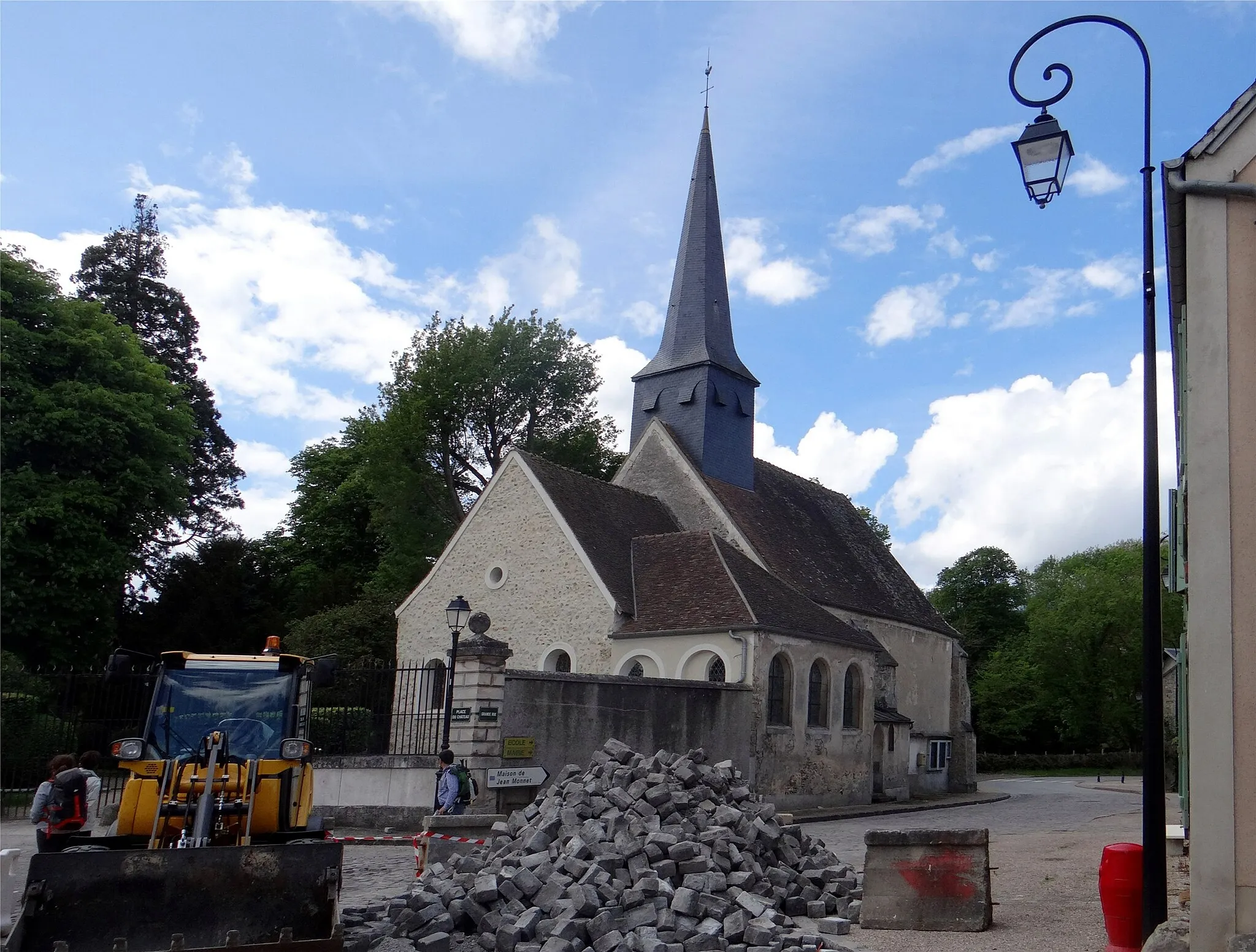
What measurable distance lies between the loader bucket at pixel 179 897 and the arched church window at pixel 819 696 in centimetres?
1769

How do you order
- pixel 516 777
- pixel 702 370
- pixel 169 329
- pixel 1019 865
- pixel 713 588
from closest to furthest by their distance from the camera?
pixel 1019 865, pixel 516 777, pixel 713 588, pixel 702 370, pixel 169 329

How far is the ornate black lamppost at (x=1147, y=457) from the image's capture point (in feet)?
24.1

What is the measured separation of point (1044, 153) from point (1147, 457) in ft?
7.76

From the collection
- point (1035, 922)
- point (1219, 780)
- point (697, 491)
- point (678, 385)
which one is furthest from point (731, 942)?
point (678, 385)

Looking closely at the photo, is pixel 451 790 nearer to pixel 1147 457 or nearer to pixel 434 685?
pixel 434 685

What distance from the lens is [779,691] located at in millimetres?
23391

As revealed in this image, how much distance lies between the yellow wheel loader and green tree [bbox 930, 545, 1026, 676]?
2383 inches

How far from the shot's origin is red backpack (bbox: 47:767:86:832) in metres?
10.1

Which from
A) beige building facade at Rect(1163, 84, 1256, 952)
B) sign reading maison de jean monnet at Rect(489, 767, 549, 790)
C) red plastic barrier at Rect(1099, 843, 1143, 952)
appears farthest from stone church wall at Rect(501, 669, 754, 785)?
beige building facade at Rect(1163, 84, 1256, 952)

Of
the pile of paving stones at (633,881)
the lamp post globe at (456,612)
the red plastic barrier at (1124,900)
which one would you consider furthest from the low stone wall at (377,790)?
the red plastic barrier at (1124,900)

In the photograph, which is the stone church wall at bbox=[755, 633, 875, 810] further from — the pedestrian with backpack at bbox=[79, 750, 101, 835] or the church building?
the pedestrian with backpack at bbox=[79, 750, 101, 835]

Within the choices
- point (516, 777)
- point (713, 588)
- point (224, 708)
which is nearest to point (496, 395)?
point (713, 588)

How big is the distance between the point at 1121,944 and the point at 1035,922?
5.47ft

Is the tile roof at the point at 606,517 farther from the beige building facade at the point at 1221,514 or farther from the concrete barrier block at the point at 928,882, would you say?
the beige building facade at the point at 1221,514
